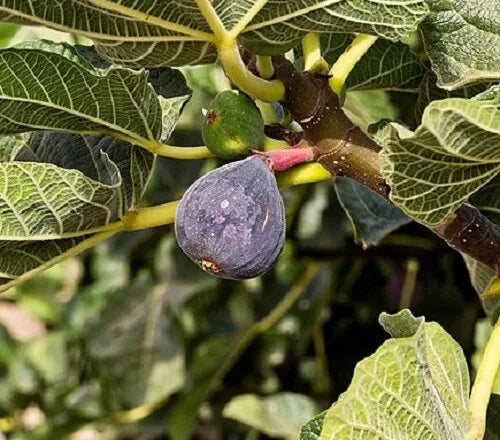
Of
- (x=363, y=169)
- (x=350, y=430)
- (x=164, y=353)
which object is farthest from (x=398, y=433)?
(x=164, y=353)

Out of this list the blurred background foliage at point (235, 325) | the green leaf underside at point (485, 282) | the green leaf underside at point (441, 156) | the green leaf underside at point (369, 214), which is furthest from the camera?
the blurred background foliage at point (235, 325)

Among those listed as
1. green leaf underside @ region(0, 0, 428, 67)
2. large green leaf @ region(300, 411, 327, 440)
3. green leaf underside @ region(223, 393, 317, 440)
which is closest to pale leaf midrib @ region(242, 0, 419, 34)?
green leaf underside @ region(0, 0, 428, 67)

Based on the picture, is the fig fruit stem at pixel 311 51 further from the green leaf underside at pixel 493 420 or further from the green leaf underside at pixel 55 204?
the green leaf underside at pixel 493 420

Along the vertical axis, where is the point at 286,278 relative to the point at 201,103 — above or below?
below

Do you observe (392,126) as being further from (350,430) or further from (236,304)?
(236,304)

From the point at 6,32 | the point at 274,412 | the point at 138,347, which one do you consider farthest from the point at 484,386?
the point at 138,347

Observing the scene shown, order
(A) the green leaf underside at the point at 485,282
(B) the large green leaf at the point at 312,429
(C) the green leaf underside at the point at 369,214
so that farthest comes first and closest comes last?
(C) the green leaf underside at the point at 369,214, (A) the green leaf underside at the point at 485,282, (B) the large green leaf at the point at 312,429

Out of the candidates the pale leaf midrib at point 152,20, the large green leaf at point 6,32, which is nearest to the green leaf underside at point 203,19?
the pale leaf midrib at point 152,20
